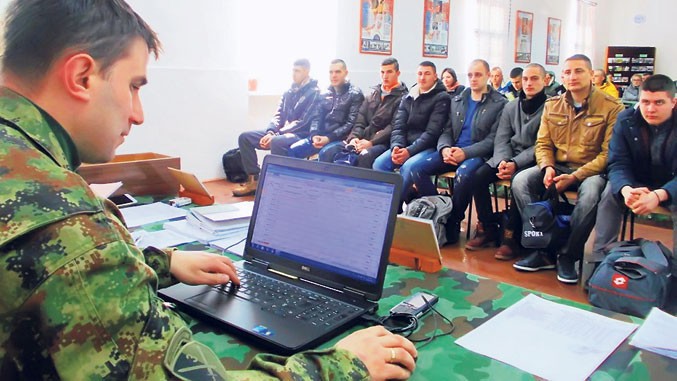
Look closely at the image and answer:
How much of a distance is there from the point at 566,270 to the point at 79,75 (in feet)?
9.33

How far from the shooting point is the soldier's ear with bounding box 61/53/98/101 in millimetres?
605

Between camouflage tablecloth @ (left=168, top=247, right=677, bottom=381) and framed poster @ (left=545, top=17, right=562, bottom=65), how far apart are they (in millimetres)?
10230

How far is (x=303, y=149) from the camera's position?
4824mm

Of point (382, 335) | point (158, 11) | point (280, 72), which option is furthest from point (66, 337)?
point (280, 72)

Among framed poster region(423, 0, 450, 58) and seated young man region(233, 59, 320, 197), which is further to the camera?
framed poster region(423, 0, 450, 58)

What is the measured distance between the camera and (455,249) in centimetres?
352

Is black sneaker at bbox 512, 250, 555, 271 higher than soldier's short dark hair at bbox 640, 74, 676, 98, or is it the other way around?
soldier's short dark hair at bbox 640, 74, 676, 98

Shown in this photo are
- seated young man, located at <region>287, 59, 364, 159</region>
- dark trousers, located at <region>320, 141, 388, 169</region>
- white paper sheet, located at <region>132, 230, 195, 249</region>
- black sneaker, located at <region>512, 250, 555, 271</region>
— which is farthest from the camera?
seated young man, located at <region>287, 59, 364, 159</region>

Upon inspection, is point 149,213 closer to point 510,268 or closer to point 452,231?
point 510,268

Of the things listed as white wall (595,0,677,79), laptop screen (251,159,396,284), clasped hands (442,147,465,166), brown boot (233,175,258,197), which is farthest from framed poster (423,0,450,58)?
laptop screen (251,159,396,284)

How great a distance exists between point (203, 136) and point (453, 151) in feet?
8.99

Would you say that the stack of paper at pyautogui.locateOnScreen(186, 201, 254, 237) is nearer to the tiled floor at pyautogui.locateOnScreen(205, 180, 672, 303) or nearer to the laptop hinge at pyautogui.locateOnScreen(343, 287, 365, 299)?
the laptop hinge at pyautogui.locateOnScreen(343, 287, 365, 299)

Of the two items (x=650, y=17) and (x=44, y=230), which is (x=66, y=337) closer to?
(x=44, y=230)

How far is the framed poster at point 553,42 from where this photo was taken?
10.3 metres
